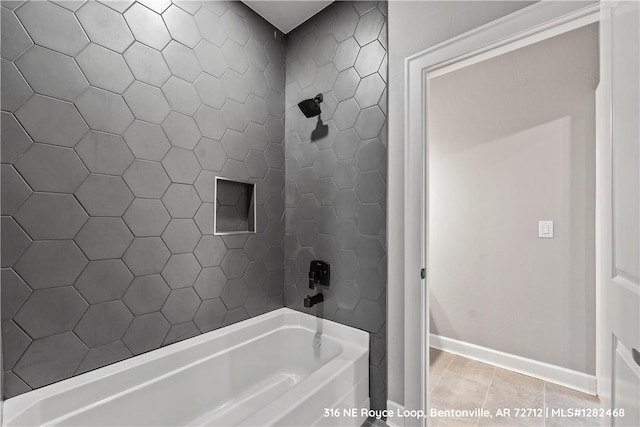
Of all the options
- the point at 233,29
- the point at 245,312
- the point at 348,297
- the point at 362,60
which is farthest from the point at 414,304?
the point at 233,29

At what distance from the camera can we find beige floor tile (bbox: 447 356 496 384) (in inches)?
83.3

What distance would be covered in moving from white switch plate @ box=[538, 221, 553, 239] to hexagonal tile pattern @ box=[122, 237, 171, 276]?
102 inches

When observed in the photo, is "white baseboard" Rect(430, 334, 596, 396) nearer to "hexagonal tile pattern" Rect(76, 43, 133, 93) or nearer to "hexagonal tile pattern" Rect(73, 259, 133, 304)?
"hexagonal tile pattern" Rect(73, 259, 133, 304)

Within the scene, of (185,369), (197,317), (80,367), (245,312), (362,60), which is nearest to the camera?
(80,367)

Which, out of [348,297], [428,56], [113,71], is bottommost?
[348,297]

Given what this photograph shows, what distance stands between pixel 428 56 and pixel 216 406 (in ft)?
7.33

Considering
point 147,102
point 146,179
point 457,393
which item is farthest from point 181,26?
point 457,393

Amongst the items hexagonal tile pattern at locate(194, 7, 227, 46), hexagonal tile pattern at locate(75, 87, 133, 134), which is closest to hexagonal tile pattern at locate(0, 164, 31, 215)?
hexagonal tile pattern at locate(75, 87, 133, 134)

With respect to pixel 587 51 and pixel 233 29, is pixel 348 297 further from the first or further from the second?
pixel 587 51

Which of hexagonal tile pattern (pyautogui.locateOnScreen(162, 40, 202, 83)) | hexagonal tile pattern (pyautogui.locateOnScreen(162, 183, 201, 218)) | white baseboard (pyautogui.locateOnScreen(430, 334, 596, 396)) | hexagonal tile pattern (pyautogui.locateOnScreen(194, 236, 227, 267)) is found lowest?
white baseboard (pyautogui.locateOnScreen(430, 334, 596, 396))

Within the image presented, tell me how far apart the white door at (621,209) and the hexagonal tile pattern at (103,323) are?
183cm

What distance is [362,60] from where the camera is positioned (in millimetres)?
1717

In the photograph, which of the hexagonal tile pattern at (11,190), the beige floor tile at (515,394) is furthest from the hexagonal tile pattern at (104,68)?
the beige floor tile at (515,394)

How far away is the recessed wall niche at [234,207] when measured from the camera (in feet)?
5.70
